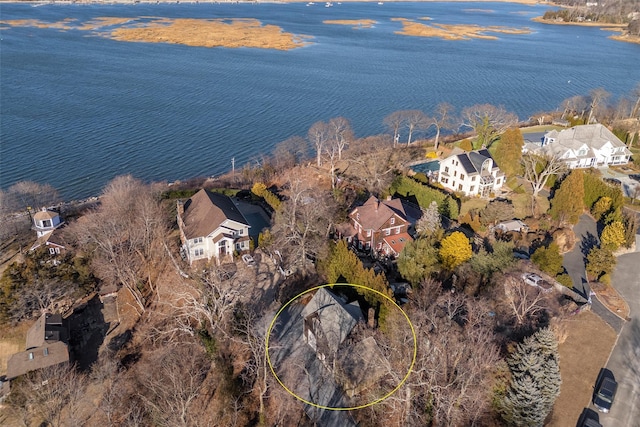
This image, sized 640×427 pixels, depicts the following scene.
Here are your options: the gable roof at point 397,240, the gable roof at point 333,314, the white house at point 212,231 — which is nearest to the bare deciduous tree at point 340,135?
the gable roof at point 397,240

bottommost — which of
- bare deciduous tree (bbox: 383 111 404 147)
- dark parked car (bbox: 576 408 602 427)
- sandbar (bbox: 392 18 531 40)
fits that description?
dark parked car (bbox: 576 408 602 427)

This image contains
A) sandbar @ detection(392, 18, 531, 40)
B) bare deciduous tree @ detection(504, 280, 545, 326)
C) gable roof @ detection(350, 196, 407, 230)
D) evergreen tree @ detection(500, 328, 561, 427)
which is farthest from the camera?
sandbar @ detection(392, 18, 531, 40)

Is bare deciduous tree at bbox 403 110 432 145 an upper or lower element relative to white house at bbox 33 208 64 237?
upper

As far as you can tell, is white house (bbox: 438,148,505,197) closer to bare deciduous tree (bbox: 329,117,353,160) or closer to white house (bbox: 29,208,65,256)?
bare deciduous tree (bbox: 329,117,353,160)

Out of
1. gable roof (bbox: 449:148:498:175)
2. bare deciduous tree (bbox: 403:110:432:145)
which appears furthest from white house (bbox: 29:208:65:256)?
bare deciduous tree (bbox: 403:110:432:145)

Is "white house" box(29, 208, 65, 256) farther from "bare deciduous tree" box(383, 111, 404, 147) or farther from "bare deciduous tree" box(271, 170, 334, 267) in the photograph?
"bare deciduous tree" box(383, 111, 404, 147)

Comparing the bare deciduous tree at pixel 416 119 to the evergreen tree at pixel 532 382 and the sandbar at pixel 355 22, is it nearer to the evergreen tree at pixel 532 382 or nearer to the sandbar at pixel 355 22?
the evergreen tree at pixel 532 382

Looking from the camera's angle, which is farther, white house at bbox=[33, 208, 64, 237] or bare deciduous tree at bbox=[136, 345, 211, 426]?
white house at bbox=[33, 208, 64, 237]

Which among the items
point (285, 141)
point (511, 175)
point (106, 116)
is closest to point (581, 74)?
point (511, 175)

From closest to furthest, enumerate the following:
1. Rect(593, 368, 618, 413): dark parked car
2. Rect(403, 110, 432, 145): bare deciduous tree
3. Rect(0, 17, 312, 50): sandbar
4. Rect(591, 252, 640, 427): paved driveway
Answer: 1. Rect(591, 252, 640, 427): paved driveway
2. Rect(593, 368, 618, 413): dark parked car
3. Rect(403, 110, 432, 145): bare deciduous tree
4. Rect(0, 17, 312, 50): sandbar
